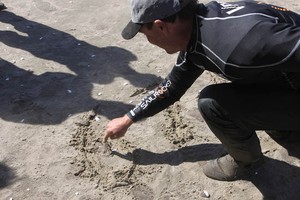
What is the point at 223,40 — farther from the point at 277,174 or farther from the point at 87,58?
the point at 87,58

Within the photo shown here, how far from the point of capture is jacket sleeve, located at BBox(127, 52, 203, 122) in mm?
2740

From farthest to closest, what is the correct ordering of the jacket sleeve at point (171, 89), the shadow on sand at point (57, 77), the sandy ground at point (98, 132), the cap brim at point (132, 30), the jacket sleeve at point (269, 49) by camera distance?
the shadow on sand at point (57, 77) < the sandy ground at point (98, 132) < the jacket sleeve at point (171, 89) < the cap brim at point (132, 30) < the jacket sleeve at point (269, 49)

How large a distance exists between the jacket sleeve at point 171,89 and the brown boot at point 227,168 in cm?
55

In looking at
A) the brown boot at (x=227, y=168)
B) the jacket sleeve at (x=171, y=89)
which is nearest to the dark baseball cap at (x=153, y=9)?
the jacket sleeve at (x=171, y=89)

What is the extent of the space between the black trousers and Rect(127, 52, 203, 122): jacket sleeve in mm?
239

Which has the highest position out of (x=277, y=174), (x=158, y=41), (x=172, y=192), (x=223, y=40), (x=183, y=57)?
(x=223, y=40)

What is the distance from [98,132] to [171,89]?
100cm

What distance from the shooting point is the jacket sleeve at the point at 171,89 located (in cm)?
274

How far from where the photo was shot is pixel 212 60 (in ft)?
7.20

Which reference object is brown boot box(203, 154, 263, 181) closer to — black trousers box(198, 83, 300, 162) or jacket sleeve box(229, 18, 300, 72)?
black trousers box(198, 83, 300, 162)

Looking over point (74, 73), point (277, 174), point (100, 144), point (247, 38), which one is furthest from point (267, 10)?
point (74, 73)

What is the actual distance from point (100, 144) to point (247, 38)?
5.82 ft

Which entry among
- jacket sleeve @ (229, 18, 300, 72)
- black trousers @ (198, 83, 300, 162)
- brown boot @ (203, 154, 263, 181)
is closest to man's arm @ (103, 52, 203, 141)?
black trousers @ (198, 83, 300, 162)

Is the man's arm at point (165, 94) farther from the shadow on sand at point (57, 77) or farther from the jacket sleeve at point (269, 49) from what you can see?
the shadow on sand at point (57, 77)
